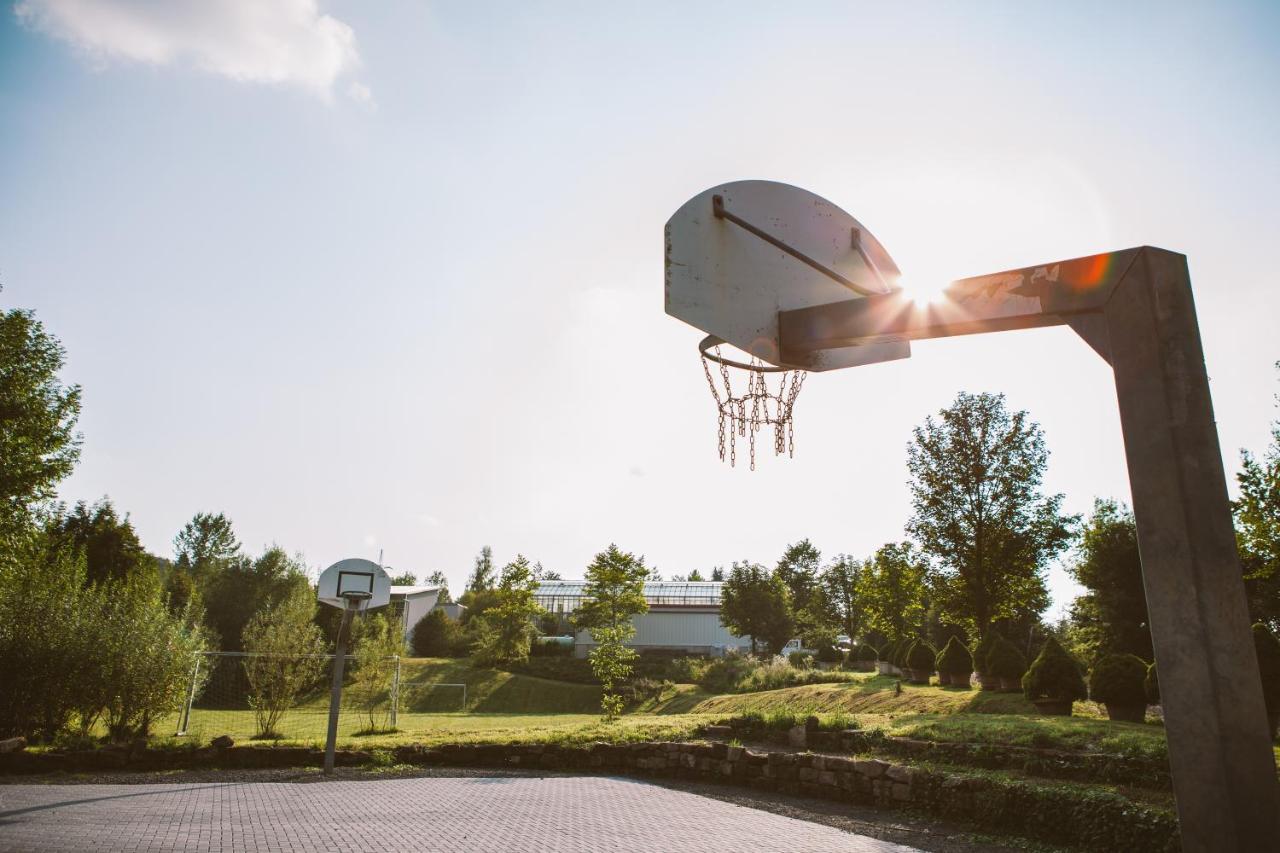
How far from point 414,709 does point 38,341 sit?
1685 centimetres

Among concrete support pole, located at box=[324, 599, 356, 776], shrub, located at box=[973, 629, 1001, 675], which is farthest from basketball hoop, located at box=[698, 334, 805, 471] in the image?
shrub, located at box=[973, 629, 1001, 675]

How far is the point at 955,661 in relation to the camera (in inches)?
712

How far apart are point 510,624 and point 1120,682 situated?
88.9 ft

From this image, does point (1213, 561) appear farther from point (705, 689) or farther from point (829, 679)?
point (705, 689)

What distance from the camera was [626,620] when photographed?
24.1 meters

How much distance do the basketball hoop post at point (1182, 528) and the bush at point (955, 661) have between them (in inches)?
649

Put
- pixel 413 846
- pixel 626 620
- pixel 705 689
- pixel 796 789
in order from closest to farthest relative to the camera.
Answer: pixel 413 846 < pixel 796 789 < pixel 626 620 < pixel 705 689

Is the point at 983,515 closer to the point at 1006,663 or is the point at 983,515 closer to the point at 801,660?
the point at 1006,663

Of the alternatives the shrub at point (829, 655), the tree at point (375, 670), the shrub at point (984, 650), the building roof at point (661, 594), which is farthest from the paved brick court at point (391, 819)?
the building roof at point (661, 594)

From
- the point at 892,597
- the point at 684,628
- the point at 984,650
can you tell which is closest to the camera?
the point at 984,650

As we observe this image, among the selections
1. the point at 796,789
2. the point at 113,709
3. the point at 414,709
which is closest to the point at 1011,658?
the point at 796,789

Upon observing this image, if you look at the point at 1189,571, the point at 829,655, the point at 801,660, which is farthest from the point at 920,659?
the point at 829,655

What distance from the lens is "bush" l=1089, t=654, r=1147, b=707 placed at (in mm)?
11508

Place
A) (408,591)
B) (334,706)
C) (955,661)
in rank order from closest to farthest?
(334,706)
(955,661)
(408,591)
